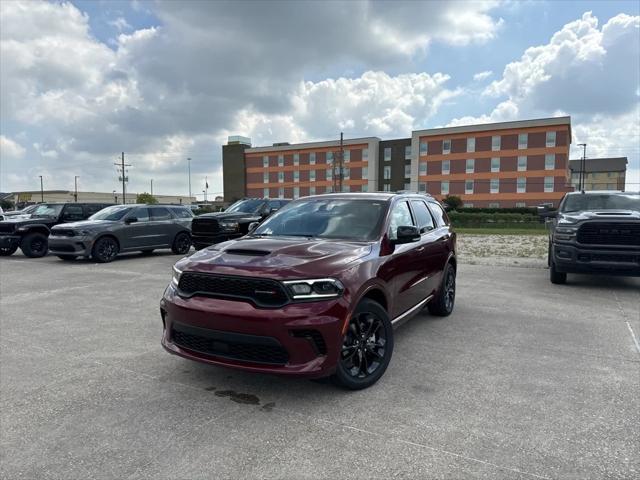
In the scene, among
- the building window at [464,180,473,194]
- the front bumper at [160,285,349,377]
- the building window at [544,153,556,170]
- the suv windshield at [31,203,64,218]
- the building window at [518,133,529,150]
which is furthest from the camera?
the building window at [464,180,473,194]

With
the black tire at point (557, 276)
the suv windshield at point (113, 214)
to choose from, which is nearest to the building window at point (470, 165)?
the suv windshield at point (113, 214)

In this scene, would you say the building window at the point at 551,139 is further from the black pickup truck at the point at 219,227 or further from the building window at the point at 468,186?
the black pickup truck at the point at 219,227

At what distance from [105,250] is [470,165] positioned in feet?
190

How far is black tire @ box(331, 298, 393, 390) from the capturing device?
3635 mm

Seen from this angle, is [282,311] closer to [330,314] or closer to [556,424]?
[330,314]

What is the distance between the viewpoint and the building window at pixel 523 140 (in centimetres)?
5856

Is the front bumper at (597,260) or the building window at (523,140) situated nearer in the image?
the front bumper at (597,260)

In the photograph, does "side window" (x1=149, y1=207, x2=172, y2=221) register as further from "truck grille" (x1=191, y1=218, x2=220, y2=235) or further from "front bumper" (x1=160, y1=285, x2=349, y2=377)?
"front bumper" (x1=160, y1=285, x2=349, y2=377)

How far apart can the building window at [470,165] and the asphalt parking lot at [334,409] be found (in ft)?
196

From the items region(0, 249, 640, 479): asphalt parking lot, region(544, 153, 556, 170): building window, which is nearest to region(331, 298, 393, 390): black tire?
region(0, 249, 640, 479): asphalt parking lot

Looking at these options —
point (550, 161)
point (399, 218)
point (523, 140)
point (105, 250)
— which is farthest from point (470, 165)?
point (399, 218)

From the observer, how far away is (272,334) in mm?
3258

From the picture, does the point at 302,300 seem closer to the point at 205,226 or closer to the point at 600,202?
the point at 600,202

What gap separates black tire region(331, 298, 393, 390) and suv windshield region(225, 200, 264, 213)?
9297 millimetres
